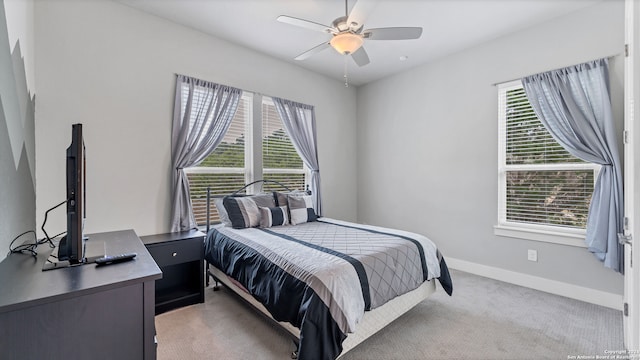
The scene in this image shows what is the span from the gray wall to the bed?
139cm

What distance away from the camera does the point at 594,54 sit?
2.74 m

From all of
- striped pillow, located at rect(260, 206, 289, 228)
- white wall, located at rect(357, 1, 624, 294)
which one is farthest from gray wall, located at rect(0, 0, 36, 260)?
white wall, located at rect(357, 1, 624, 294)

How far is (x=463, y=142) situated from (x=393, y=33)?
2097mm

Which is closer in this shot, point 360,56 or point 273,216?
point 360,56

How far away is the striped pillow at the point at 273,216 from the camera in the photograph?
308 cm

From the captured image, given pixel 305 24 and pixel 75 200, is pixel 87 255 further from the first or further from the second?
pixel 305 24

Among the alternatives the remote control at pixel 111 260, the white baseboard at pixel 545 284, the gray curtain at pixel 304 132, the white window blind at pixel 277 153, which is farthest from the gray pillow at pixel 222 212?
the white baseboard at pixel 545 284

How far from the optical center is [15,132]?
165 cm

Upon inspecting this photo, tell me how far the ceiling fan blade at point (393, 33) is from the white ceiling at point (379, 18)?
23 centimetres

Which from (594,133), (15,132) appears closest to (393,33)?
(594,133)

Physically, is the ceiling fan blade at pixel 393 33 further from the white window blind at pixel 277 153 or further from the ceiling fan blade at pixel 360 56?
the white window blind at pixel 277 153

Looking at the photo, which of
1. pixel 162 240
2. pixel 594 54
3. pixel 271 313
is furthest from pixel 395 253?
pixel 594 54

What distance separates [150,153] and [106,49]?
108cm

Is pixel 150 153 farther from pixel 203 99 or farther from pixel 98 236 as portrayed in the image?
pixel 98 236
